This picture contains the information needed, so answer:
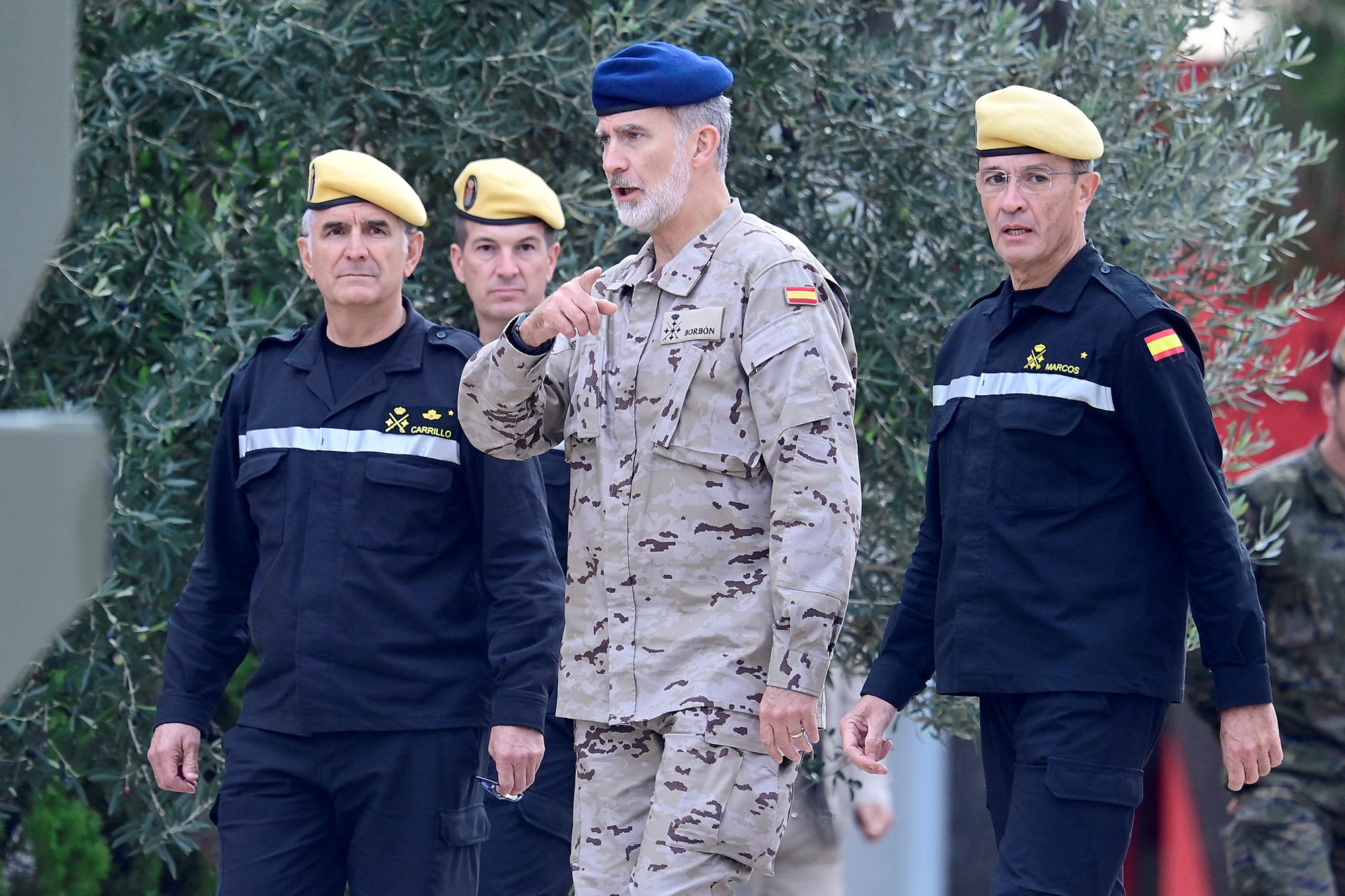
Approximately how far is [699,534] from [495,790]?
124 cm

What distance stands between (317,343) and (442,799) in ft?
3.79

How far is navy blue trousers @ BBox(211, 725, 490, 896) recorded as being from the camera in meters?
4.07

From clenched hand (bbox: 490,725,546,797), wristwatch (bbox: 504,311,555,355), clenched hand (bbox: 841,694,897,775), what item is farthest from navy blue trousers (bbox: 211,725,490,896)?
wristwatch (bbox: 504,311,555,355)

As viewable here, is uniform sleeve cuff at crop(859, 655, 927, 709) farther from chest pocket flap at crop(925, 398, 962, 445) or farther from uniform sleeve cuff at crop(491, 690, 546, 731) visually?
uniform sleeve cuff at crop(491, 690, 546, 731)

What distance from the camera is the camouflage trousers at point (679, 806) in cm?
335

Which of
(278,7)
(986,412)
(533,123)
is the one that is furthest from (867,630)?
(278,7)

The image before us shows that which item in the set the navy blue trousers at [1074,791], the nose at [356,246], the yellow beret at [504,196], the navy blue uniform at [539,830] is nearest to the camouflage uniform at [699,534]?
the navy blue trousers at [1074,791]

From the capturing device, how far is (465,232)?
18.0 ft

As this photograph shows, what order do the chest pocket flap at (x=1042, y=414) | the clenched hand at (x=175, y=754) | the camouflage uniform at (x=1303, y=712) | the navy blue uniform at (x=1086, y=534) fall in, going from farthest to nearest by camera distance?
the camouflage uniform at (x=1303, y=712) → the clenched hand at (x=175, y=754) → the chest pocket flap at (x=1042, y=414) → the navy blue uniform at (x=1086, y=534)

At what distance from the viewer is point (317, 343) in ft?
14.5

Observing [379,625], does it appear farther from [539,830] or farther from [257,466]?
[539,830]

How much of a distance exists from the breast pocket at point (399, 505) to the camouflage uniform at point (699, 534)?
0.46m

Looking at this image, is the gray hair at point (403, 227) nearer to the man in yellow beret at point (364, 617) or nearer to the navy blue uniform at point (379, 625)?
the man in yellow beret at point (364, 617)

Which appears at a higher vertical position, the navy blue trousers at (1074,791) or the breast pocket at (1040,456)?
the breast pocket at (1040,456)
